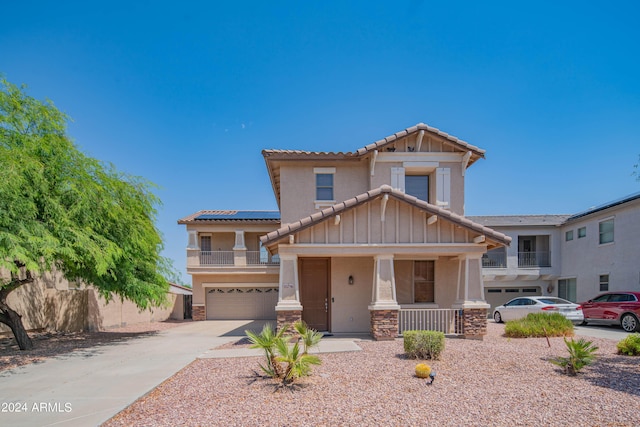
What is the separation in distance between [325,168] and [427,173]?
4154 millimetres

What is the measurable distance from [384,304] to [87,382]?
781 centimetres

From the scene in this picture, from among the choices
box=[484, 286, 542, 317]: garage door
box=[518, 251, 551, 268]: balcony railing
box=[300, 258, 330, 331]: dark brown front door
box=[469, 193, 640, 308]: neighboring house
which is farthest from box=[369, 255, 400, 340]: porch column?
box=[518, 251, 551, 268]: balcony railing

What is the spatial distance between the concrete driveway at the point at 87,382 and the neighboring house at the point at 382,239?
370 centimetres

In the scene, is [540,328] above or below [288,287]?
below

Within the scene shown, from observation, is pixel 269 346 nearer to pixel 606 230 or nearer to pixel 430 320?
pixel 430 320

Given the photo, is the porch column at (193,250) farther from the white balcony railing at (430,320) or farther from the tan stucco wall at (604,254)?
the tan stucco wall at (604,254)

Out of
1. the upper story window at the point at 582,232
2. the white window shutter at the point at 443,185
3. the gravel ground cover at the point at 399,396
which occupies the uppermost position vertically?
the white window shutter at the point at 443,185

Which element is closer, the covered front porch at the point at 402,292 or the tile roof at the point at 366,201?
the tile roof at the point at 366,201

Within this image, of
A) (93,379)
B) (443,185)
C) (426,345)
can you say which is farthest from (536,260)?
(93,379)

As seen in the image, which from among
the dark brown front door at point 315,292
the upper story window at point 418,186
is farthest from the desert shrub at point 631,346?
the dark brown front door at point 315,292

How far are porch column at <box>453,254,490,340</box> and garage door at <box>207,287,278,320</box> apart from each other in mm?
13016

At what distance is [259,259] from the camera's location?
22.4 meters

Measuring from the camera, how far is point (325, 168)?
47.4 feet

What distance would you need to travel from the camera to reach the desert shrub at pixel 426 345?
28.0ft
